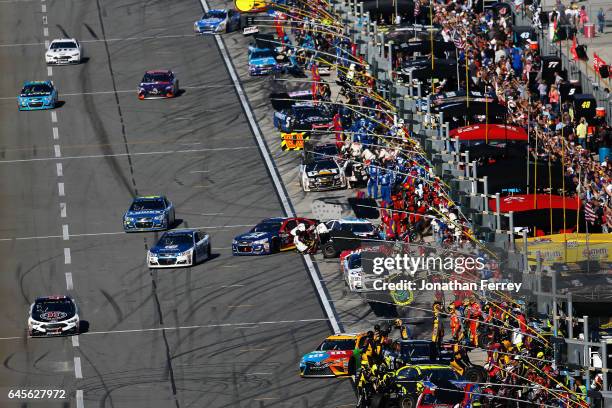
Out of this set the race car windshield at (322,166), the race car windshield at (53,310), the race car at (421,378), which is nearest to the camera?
the race car at (421,378)

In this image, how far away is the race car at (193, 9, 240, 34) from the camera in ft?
369

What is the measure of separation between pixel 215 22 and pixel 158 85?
426 inches

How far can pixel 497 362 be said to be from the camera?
59.4 m

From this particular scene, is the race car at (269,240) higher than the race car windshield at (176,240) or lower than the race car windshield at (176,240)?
lower

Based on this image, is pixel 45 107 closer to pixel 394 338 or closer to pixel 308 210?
pixel 308 210

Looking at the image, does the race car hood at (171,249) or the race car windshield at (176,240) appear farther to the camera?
the race car windshield at (176,240)

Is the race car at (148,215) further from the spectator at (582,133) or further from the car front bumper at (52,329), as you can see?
the spectator at (582,133)

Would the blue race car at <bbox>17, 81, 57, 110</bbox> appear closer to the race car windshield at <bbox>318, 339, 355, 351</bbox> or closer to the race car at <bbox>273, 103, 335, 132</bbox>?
the race car at <bbox>273, 103, 335, 132</bbox>

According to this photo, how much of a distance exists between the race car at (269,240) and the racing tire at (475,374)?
21.6m

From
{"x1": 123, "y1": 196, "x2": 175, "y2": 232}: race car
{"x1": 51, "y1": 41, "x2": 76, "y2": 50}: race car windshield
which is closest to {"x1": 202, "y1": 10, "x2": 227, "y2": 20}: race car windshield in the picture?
{"x1": 51, "y1": 41, "x2": 76, "y2": 50}: race car windshield

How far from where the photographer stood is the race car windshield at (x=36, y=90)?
334 ft

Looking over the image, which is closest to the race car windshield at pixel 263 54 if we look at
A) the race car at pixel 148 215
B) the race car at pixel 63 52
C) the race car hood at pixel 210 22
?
the race car hood at pixel 210 22

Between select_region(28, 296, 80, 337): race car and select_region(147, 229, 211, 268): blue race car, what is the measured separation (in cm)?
738

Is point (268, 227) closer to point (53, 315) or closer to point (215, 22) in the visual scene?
point (53, 315)
